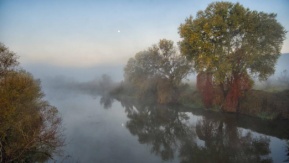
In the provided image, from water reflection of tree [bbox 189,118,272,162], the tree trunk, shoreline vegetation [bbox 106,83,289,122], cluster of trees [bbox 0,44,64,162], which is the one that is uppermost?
the tree trunk

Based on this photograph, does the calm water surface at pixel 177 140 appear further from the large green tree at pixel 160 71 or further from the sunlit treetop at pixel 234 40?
the large green tree at pixel 160 71

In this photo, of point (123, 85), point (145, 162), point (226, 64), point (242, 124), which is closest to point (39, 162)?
point (145, 162)

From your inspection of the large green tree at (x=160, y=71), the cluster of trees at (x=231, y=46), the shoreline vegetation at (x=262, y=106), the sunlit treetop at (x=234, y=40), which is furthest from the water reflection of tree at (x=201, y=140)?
the large green tree at (x=160, y=71)

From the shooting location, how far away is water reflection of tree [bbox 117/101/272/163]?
20.5m

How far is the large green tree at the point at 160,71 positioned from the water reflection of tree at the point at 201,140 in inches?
781

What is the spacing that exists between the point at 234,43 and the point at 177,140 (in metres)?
21.8

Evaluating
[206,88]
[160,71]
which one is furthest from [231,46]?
[160,71]

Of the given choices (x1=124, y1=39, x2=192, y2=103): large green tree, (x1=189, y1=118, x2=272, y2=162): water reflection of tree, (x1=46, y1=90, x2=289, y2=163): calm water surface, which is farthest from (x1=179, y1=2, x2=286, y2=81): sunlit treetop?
(x1=124, y1=39, x2=192, y2=103): large green tree

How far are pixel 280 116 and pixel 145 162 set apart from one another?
24.0 m

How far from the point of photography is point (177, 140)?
2648cm

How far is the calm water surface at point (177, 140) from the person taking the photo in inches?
820

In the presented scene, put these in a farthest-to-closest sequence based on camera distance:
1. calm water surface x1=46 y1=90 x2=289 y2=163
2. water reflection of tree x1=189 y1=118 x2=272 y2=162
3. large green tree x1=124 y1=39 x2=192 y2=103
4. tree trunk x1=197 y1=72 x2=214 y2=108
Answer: large green tree x1=124 y1=39 x2=192 y2=103
tree trunk x1=197 y1=72 x2=214 y2=108
calm water surface x1=46 y1=90 x2=289 y2=163
water reflection of tree x1=189 y1=118 x2=272 y2=162

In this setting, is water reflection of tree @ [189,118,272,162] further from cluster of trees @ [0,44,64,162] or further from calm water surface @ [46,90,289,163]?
cluster of trees @ [0,44,64,162]

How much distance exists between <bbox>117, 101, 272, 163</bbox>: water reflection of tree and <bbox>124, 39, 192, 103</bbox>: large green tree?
65.0 ft
